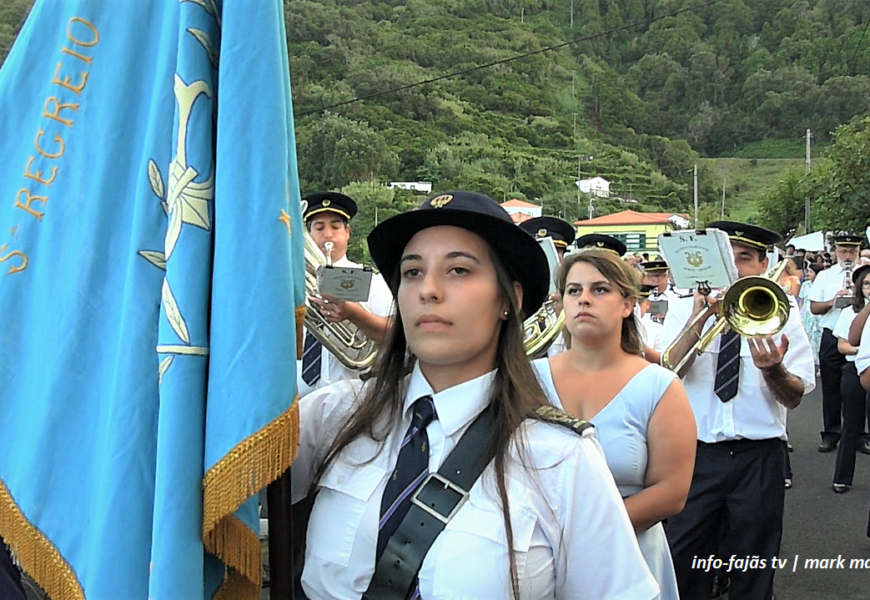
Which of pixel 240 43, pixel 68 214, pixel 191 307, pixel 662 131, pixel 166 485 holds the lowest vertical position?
pixel 166 485

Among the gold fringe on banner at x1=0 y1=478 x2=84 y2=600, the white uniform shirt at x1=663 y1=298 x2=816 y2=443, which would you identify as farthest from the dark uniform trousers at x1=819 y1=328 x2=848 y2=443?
the gold fringe on banner at x1=0 y1=478 x2=84 y2=600

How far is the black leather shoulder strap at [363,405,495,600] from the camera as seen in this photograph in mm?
1593

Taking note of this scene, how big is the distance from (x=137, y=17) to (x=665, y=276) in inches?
320

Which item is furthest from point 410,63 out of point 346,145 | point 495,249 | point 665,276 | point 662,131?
point 495,249

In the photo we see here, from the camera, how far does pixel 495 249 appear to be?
1807 millimetres

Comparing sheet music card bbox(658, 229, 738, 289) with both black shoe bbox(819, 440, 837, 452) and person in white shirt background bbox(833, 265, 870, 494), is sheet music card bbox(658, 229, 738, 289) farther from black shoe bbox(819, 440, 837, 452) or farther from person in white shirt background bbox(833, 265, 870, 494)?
black shoe bbox(819, 440, 837, 452)

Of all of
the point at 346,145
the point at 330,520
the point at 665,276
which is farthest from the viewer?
the point at 346,145

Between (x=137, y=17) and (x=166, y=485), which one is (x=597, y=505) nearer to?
(x=166, y=485)

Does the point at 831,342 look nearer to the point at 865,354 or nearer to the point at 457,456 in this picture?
the point at 865,354

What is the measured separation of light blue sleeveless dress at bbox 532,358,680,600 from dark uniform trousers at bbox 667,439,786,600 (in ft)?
3.82

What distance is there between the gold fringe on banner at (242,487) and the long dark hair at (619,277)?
1991mm

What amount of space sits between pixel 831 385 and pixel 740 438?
17.0 feet

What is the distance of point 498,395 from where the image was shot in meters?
1.76

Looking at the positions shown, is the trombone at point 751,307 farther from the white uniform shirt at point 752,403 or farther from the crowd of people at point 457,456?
the crowd of people at point 457,456
